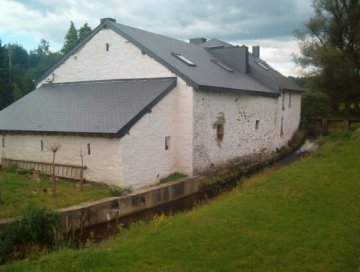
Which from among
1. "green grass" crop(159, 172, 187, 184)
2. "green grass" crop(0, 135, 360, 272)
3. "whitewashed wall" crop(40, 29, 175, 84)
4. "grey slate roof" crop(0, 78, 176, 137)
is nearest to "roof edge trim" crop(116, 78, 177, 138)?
"grey slate roof" crop(0, 78, 176, 137)

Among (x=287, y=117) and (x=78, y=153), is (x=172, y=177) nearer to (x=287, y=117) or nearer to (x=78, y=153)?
(x=78, y=153)

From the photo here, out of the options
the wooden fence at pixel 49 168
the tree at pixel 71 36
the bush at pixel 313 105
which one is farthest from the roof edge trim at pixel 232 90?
the tree at pixel 71 36

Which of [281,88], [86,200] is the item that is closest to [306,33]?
[281,88]

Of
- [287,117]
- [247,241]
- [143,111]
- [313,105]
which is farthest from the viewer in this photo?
[313,105]

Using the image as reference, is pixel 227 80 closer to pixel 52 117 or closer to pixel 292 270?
pixel 52 117

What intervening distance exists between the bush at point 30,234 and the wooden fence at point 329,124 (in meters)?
25.2

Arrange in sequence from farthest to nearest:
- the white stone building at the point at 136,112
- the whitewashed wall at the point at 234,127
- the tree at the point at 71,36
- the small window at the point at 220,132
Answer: the tree at the point at 71,36 → the small window at the point at 220,132 → the whitewashed wall at the point at 234,127 → the white stone building at the point at 136,112

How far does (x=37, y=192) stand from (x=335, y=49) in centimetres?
2495

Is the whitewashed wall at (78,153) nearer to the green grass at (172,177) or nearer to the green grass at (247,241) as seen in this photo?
the green grass at (172,177)

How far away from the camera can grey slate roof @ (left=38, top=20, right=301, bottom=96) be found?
16.4 metres

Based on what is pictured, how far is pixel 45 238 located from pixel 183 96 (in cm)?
912

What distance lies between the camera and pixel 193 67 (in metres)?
17.8

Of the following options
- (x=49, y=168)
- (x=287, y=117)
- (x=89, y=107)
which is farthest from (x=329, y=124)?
(x=49, y=168)

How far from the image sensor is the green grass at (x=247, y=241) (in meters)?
6.13
